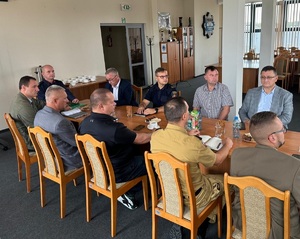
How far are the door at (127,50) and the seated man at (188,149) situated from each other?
6200mm

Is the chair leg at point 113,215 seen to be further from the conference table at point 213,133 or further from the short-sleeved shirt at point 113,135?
the conference table at point 213,133

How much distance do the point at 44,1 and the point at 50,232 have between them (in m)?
4.93

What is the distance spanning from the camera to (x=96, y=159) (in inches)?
82.4

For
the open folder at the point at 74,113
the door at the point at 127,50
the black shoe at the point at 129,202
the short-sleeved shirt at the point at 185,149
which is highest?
the door at the point at 127,50

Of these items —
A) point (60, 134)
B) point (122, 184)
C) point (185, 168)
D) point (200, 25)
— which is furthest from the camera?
Result: point (200, 25)

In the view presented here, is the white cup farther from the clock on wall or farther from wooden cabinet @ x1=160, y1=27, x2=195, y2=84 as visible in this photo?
the clock on wall

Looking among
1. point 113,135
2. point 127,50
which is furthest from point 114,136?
point 127,50

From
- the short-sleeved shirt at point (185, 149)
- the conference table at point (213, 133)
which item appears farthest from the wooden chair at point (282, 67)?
the short-sleeved shirt at point (185, 149)

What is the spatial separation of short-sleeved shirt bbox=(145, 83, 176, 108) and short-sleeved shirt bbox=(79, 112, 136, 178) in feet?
4.22

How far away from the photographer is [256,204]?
1378mm

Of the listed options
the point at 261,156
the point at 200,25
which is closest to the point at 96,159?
the point at 261,156

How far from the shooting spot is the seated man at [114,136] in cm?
212

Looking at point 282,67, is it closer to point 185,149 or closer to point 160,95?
point 160,95

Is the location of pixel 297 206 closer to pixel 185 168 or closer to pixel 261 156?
pixel 261 156
